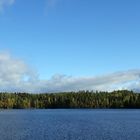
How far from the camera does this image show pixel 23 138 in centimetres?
7281

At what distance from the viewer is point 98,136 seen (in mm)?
75625

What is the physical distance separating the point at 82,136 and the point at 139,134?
36.5ft

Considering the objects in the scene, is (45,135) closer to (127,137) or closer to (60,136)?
(60,136)

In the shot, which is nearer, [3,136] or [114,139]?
[114,139]

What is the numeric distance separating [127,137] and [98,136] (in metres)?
5.34

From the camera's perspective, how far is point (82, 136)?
75750 mm

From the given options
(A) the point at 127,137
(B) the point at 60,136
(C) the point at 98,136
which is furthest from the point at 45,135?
(A) the point at 127,137

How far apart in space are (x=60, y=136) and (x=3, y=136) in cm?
1025

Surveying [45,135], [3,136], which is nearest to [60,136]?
[45,135]

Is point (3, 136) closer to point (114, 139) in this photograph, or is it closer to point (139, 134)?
point (114, 139)

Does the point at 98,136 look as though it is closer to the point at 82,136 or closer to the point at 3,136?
the point at 82,136

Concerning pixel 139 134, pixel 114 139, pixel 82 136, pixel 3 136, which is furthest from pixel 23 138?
pixel 139 134

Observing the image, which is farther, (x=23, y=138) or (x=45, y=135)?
(x=45, y=135)

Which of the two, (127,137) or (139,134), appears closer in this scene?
(127,137)
